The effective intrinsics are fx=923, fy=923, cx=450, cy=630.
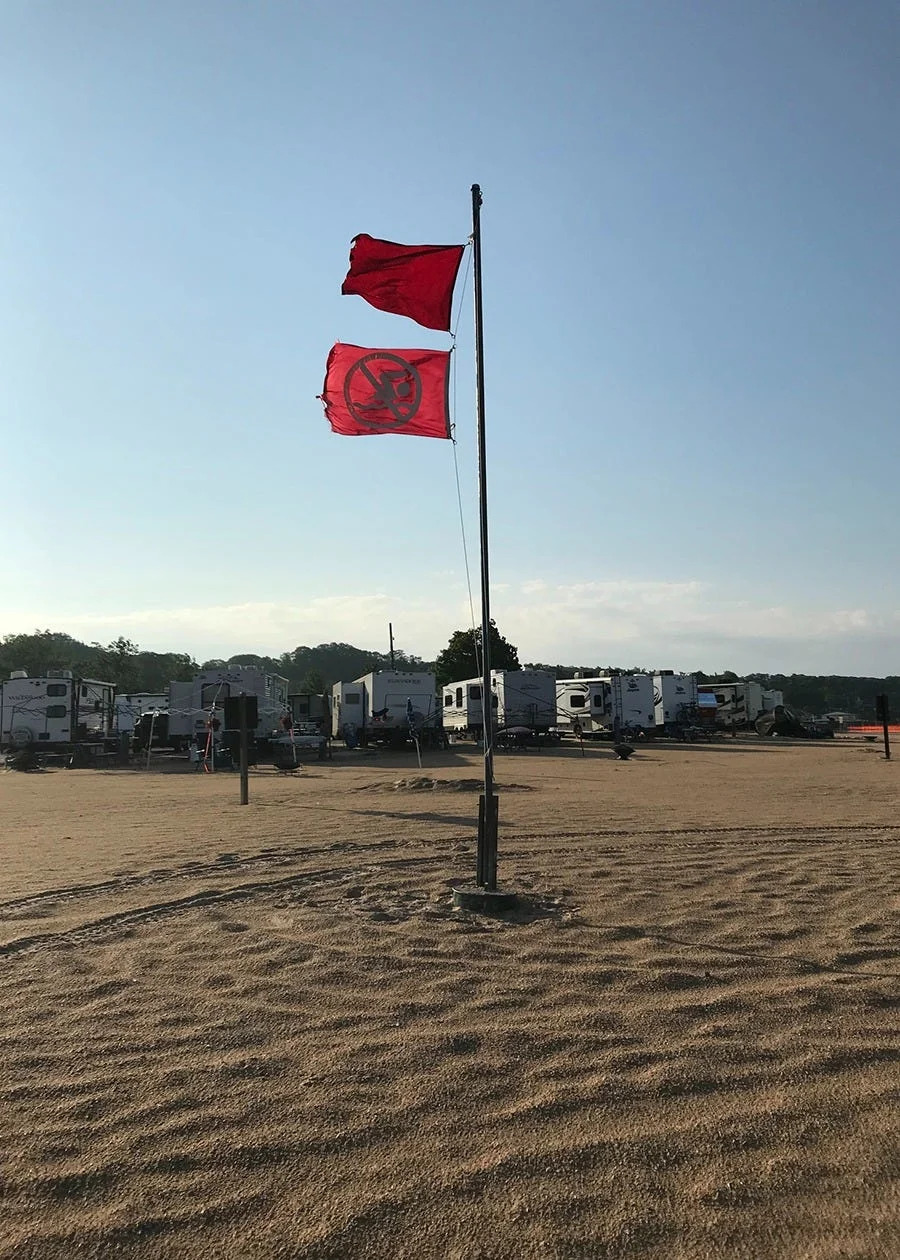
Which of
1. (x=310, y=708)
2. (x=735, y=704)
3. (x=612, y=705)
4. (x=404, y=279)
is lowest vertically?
(x=735, y=704)

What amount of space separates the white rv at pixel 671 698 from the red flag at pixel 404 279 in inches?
1381

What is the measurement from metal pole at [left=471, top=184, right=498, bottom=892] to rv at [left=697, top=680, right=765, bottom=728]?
154ft

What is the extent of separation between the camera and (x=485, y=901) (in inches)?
283

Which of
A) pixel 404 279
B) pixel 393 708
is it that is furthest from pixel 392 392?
pixel 393 708

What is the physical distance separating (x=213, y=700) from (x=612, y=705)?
57.4ft

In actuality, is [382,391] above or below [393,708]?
above

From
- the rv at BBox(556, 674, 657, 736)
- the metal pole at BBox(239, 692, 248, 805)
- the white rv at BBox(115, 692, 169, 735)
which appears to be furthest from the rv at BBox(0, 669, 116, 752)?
the rv at BBox(556, 674, 657, 736)

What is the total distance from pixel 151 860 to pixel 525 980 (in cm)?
550

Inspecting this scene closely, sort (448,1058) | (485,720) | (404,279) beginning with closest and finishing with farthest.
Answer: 1. (448,1058)
2. (485,720)
3. (404,279)

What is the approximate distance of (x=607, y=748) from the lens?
3694 cm

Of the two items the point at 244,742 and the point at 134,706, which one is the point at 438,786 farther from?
the point at 134,706

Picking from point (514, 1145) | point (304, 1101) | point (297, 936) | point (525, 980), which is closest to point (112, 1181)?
point (304, 1101)

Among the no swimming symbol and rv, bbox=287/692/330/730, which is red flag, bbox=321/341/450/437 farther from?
rv, bbox=287/692/330/730

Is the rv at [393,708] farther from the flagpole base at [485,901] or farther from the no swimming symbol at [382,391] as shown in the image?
the flagpole base at [485,901]
